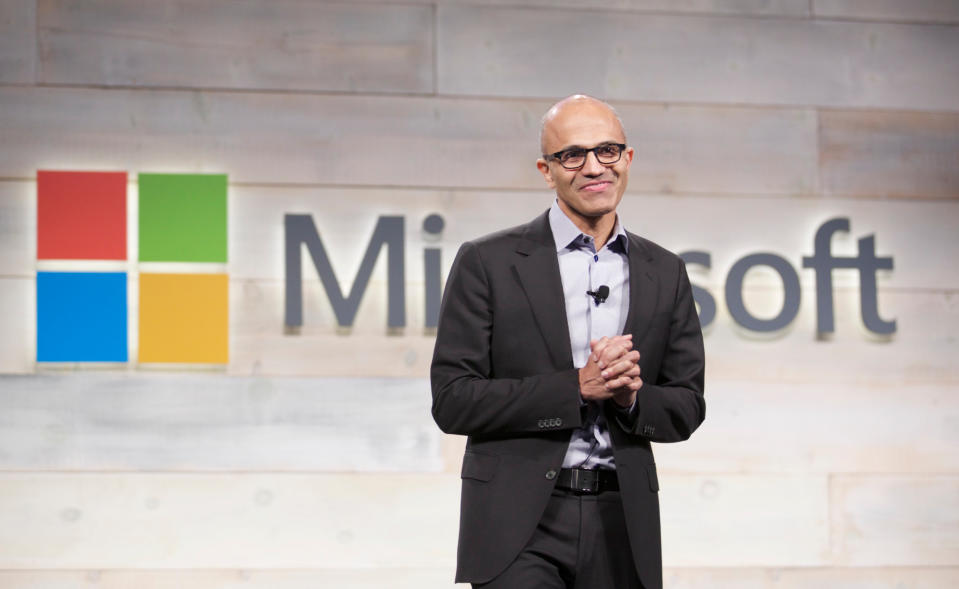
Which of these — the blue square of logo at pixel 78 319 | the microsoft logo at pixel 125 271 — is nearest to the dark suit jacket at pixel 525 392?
the microsoft logo at pixel 125 271

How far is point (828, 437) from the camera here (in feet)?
12.3

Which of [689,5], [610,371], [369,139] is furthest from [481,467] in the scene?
[689,5]

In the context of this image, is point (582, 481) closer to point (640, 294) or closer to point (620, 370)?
point (620, 370)

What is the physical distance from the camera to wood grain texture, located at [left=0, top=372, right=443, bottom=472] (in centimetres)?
352

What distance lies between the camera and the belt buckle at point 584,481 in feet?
6.37

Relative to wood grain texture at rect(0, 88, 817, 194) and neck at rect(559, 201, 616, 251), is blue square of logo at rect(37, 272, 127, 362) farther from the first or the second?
neck at rect(559, 201, 616, 251)

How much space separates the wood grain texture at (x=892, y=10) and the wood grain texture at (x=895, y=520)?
1543mm

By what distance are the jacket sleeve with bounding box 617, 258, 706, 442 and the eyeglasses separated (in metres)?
0.28

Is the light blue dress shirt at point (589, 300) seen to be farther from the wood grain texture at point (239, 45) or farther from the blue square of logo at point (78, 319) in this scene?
the blue square of logo at point (78, 319)

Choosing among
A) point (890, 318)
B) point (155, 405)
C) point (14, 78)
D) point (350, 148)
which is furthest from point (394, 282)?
point (890, 318)

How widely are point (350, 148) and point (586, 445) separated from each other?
1.95 meters

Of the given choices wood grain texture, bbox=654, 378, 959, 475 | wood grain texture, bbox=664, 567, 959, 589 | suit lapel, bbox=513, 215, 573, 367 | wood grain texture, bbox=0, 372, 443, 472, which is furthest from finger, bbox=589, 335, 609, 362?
wood grain texture, bbox=664, 567, 959, 589

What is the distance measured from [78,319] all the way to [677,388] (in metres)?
2.15

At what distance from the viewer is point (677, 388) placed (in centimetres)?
206
